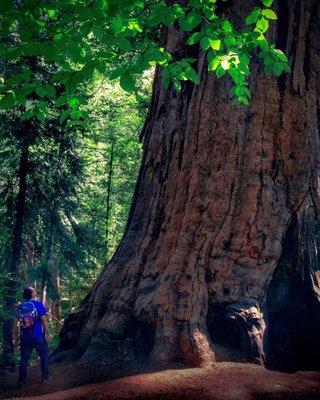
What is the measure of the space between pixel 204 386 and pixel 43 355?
3.09m

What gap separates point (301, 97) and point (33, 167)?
7344mm

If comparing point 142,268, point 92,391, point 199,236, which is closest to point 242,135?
point 199,236

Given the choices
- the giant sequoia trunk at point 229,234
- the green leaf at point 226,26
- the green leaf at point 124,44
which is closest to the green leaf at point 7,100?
the green leaf at point 124,44

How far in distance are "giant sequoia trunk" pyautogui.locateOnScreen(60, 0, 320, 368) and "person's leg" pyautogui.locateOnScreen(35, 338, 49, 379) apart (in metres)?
0.40

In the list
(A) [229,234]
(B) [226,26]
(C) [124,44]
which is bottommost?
(A) [229,234]

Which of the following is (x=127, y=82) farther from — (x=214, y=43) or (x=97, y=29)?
(x=214, y=43)

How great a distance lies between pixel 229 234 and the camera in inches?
212

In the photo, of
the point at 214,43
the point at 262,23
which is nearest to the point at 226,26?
the point at 214,43

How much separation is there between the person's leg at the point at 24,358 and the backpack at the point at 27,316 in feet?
0.77

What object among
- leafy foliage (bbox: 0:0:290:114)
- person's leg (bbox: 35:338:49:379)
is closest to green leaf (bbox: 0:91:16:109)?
leafy foliage (bbox: 0:0:290:114)

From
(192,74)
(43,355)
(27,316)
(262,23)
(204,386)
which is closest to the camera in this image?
(262,23)

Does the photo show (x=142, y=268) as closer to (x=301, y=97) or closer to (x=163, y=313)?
(x=163, y=313)

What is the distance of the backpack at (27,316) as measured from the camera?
658 centimetres

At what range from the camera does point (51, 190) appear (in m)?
11.1
